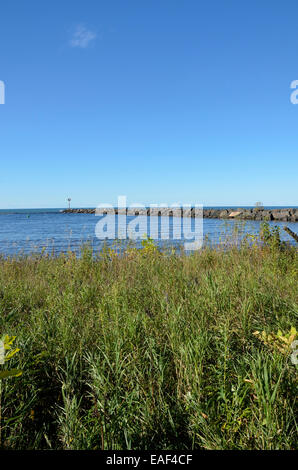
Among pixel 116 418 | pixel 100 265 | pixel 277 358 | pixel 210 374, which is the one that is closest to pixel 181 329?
pixel 210 374

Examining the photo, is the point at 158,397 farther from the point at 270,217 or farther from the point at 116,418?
the point at 270,217

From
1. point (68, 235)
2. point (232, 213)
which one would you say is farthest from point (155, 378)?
point (232, 213)

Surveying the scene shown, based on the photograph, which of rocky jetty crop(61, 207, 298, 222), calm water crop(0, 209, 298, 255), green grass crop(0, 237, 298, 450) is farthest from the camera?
rocky jetty crop(61, 207, 298, 222)

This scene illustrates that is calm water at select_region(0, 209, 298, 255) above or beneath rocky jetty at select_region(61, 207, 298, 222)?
beneath

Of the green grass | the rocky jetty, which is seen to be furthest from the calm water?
the green grass

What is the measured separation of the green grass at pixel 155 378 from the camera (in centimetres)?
165

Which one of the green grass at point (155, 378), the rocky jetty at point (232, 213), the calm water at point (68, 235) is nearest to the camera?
the green grass at point (155, 378)

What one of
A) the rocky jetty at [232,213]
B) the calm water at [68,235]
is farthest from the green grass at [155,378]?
the rocky jetty at [232,213]

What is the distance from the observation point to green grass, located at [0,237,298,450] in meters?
1.65

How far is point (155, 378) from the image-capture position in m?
2.18

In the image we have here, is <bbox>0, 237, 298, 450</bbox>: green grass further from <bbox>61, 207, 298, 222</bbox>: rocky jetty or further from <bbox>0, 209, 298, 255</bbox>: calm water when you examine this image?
<bbox>61, 207, 298, 222</bbox>: rocky jetty

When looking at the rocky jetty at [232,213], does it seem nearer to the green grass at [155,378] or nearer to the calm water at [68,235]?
the calm water at [68,235]

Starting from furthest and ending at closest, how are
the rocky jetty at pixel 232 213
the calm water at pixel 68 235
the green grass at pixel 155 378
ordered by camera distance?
1. the rocky jetty at pixel 232 213
2. the calm water at pixel 68 235
3. the green grass at pixel 155 378

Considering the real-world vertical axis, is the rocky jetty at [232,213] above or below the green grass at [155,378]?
above
